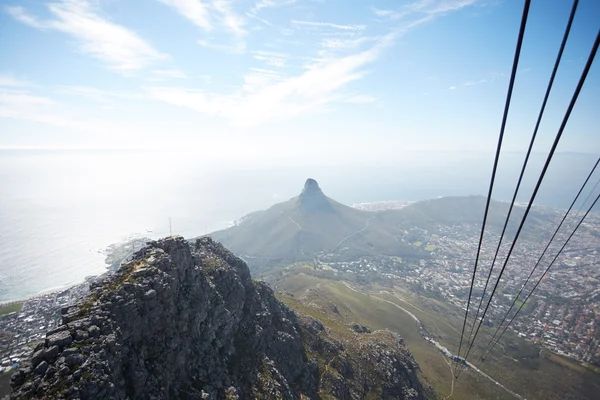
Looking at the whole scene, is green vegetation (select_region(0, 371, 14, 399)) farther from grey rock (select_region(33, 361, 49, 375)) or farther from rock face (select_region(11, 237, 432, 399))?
grey rock (select_region(33, 361, 49, 375))

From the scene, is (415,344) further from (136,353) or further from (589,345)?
(136,353)

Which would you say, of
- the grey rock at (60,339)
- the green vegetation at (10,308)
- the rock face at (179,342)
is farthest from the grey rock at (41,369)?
the green vegetation at (10,308)

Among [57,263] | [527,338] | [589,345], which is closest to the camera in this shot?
[589,345]

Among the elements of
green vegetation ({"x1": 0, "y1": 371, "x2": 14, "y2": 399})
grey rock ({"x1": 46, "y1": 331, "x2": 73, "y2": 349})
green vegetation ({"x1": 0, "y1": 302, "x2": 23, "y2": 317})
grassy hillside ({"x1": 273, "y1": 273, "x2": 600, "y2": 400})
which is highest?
grey rock ({"x1": 46, "y1": 331, "x2": 73, "y2": 349})

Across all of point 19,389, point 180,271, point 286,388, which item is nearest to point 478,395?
point 286,388

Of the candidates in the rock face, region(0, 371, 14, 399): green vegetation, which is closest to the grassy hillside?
the rock face

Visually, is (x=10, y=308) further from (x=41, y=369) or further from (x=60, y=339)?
(x=41, y=369)

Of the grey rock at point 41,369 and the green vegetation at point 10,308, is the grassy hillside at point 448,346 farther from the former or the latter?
the green vegetation at point 10,308
